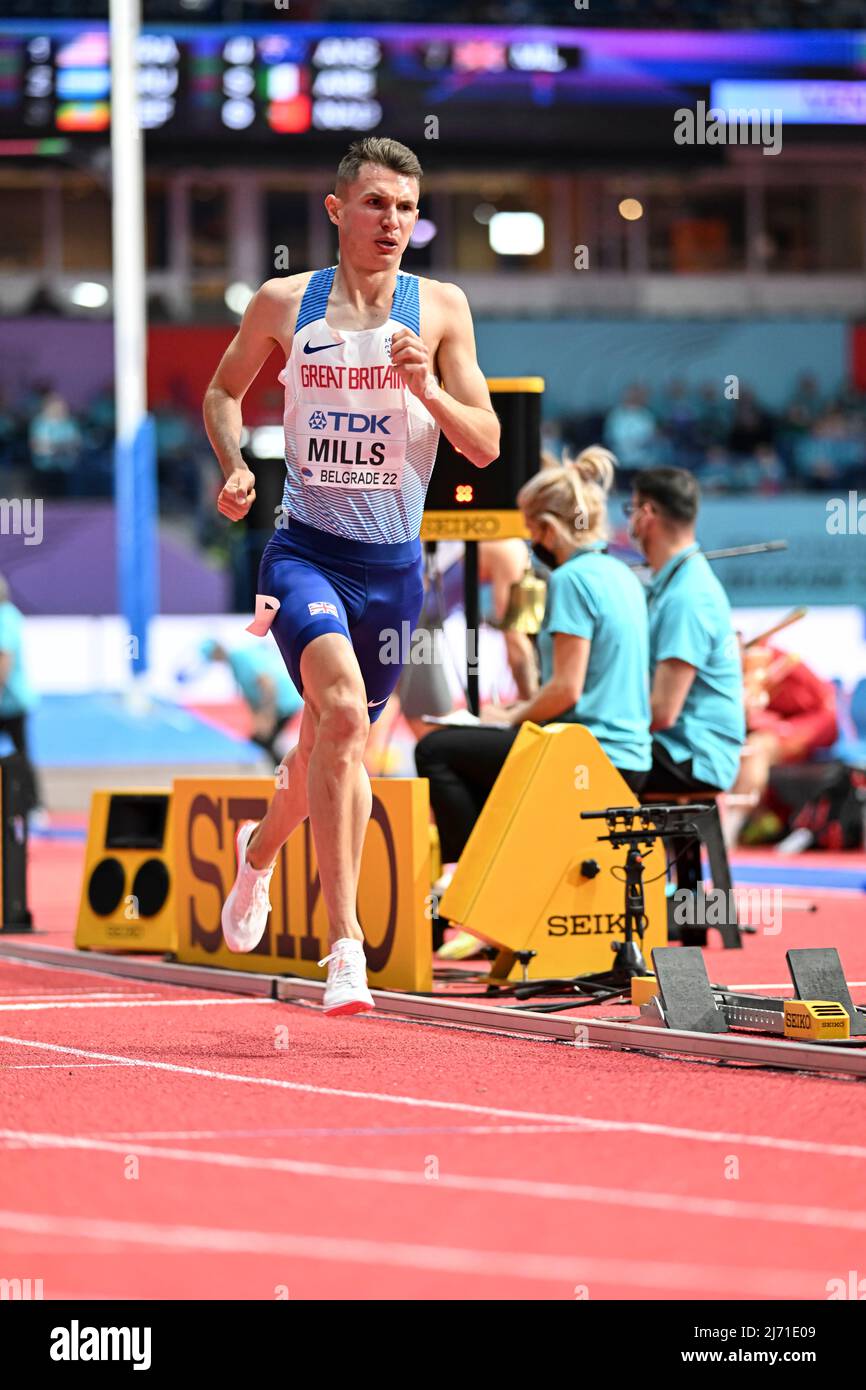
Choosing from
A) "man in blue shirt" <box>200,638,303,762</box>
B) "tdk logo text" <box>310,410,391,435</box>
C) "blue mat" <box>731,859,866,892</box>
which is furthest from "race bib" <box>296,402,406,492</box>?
"man in blue shirt" <box>200,638,303,762</box>

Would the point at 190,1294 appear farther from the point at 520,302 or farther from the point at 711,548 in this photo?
the point at 520,302

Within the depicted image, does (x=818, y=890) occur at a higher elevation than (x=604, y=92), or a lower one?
lower

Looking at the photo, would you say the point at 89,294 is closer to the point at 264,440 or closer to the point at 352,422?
the point at 264,440

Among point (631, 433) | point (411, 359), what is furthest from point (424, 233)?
point (411, 359)

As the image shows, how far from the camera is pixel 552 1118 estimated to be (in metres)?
4.58

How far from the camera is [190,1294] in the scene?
319cm

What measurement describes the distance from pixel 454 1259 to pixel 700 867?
5.36 m

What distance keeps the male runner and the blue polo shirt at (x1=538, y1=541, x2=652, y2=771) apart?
1.70 m

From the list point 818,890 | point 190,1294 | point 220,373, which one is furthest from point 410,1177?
point 818,890

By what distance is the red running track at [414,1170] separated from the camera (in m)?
3.33

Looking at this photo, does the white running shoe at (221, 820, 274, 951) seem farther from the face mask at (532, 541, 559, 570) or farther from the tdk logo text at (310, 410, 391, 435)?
the face mask at (532, 541, 559, 570)

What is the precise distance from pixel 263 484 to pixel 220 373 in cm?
617

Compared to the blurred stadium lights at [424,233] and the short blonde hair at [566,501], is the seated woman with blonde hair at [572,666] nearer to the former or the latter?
the short blonde hair at [566,501]
